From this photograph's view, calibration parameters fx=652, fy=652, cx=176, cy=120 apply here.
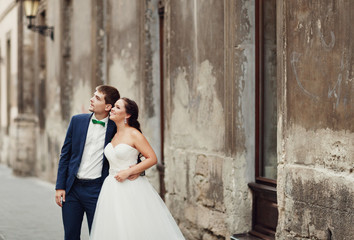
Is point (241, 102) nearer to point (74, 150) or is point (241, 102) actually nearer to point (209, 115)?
point (209, 115)

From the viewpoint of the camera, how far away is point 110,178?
17.3 ft

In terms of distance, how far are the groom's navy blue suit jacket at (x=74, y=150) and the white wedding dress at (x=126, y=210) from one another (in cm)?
18

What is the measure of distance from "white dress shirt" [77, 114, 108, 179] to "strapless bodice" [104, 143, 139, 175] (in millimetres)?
164

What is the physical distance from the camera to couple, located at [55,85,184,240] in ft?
17.0

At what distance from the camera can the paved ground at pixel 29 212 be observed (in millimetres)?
8375

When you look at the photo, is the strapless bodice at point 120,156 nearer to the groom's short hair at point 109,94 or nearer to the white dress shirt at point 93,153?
the white dress shirt at point 93,153

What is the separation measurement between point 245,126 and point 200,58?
1.14m

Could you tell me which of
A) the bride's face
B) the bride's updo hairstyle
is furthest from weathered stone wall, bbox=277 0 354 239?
the bride's face

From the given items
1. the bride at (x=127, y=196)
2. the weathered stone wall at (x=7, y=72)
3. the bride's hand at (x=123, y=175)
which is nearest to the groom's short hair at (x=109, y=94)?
the bride at (x=127, y=196)

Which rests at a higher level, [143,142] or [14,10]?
[14,10]

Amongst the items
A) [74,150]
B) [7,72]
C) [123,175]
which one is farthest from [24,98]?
[123,175]

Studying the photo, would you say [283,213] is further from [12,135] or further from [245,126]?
[12,135]

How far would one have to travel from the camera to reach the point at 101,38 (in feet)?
38.5

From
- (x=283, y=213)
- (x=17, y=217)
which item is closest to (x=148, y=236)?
(x=283, y=213)
